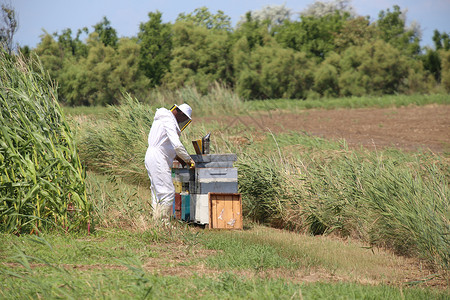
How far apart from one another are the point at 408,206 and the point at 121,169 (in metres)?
7.11

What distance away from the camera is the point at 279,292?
16.4ft

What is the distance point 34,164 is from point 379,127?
15.3m

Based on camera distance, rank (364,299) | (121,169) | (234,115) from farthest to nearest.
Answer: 1. (234,115)
2. (121,169)
3. (364,299)

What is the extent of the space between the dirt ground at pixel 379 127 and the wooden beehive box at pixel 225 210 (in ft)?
22.1

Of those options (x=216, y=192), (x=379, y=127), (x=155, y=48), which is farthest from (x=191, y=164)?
(x=155, y=48)

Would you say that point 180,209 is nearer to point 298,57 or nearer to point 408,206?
point 408,206

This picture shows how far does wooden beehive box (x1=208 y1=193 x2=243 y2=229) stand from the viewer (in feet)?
27.2

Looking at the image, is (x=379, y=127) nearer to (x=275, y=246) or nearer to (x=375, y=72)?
(x=275, y=246)

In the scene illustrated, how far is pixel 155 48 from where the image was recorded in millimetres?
45812

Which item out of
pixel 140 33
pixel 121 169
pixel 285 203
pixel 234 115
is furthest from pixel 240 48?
pixel 285 203

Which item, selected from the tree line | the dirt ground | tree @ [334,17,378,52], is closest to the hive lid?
the dirt ground

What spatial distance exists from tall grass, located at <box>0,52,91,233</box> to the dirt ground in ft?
27.7

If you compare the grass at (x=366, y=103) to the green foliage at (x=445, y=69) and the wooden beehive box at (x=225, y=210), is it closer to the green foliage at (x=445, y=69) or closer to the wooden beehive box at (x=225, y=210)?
the green foliage at (x=445, y=69)

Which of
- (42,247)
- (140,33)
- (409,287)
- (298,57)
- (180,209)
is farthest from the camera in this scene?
(140,33)
